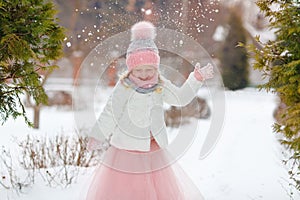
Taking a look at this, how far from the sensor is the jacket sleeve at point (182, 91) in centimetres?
291

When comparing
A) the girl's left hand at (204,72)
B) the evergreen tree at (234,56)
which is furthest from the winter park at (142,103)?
the evergreen tree at (234,56)

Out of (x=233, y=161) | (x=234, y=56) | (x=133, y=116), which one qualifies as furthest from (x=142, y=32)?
(x=234, y=56)

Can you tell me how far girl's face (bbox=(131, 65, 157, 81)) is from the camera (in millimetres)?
2844

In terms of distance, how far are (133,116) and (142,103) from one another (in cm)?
12

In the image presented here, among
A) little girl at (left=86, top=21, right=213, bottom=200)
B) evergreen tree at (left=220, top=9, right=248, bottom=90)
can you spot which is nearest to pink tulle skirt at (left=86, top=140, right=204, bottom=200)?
little girl at (left=86, top=21, right=213, bottom=200)

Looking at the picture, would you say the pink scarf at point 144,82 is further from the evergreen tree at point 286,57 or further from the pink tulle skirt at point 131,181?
the evergreen tree at point 286,57

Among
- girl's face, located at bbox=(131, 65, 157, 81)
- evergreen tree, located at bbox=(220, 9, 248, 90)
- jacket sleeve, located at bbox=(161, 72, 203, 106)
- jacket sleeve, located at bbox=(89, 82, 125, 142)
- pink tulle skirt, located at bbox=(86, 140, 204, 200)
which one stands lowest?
pink tulle skirt, located at bbox=(86, 140, 204, 200)

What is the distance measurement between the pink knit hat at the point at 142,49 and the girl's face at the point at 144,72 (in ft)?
0.08

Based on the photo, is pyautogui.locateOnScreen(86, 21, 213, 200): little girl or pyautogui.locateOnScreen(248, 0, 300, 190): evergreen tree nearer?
pyautogui.locateOnScreen(248, 0, 300, 190): evergreen tree

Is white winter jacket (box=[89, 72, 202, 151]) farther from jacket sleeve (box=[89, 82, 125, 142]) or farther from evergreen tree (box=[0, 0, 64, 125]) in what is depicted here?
evergreen tree (box=[0, 0, 64, 125])

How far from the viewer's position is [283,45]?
2736 millimetres

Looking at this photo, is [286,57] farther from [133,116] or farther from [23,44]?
[23,44]

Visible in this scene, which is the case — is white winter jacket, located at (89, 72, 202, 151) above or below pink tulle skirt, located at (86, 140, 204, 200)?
above

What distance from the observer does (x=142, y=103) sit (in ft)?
9.55
